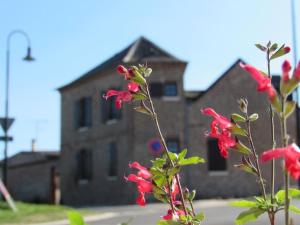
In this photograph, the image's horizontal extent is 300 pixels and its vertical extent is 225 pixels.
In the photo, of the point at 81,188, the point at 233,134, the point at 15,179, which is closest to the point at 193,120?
the point at 81,188

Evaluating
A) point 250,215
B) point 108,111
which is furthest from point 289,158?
point 108,111

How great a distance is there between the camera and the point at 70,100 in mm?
40656

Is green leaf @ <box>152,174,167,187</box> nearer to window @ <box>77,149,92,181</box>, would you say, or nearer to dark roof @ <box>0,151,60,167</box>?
window @ <box>77,149,92,181</box>

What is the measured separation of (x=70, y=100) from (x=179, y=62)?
32.5 feet

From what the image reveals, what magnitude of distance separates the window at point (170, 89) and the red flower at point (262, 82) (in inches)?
1255

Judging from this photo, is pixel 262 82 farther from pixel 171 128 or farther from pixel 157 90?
pixel 157 90

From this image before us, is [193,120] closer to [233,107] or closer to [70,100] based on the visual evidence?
[233,107]

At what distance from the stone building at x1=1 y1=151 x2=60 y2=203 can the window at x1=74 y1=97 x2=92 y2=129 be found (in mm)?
6609

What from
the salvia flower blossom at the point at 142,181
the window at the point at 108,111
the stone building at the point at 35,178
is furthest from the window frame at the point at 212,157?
the salvia flower blossom at the point at 142,181

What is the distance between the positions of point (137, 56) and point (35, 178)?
17750 millimetres

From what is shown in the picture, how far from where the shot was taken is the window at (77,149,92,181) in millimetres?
37994

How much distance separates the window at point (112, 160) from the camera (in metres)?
34.8

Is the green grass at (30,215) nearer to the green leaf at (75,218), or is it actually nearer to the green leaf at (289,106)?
the green leaf at (75,218)

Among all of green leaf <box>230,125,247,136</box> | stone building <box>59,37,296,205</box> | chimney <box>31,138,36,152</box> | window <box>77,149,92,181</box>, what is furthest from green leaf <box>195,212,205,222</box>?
chimney <box>31,138,36,152</box>
